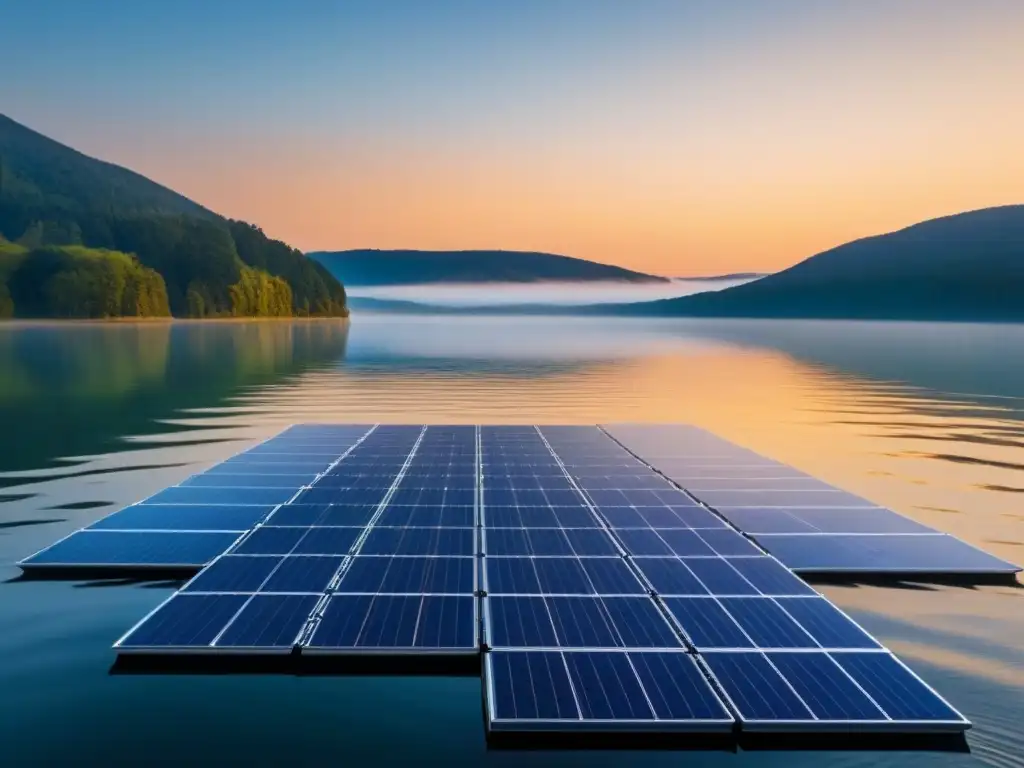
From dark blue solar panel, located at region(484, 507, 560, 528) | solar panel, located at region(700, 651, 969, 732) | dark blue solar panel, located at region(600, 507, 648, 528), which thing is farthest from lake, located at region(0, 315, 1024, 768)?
dark blue solar panel, located at region(484, 507, 560, 528)

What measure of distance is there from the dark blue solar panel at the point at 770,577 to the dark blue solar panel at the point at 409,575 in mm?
4170

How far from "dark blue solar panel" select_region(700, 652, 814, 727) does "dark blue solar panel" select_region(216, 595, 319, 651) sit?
16.4ft

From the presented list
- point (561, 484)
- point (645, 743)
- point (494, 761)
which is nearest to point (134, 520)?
point (561, 484)

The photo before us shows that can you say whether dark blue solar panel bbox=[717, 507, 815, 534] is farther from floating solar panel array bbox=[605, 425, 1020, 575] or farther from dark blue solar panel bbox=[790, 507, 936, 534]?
dark blue solar panel bbox=[790, 507, 936, 534]

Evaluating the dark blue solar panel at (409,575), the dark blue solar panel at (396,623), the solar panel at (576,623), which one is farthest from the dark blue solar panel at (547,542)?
the dark blue solar panel at (396,623)

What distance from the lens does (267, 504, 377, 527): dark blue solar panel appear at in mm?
15523

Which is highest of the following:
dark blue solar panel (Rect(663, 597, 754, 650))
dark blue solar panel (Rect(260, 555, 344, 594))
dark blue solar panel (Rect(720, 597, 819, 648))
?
dark blue solar panel (Rect(260, 555, 344, 594))

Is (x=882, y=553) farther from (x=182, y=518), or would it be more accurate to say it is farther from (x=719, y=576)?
(x=182, y=518)

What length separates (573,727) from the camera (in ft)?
27.5

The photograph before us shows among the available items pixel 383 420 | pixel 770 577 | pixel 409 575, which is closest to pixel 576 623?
pixel 409 575

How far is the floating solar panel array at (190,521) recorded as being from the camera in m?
13.9

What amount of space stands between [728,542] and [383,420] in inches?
862

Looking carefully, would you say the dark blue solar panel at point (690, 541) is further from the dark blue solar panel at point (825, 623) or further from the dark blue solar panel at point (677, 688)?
the dark blue solar panel at point (677, 688)

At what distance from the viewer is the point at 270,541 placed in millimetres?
14211
